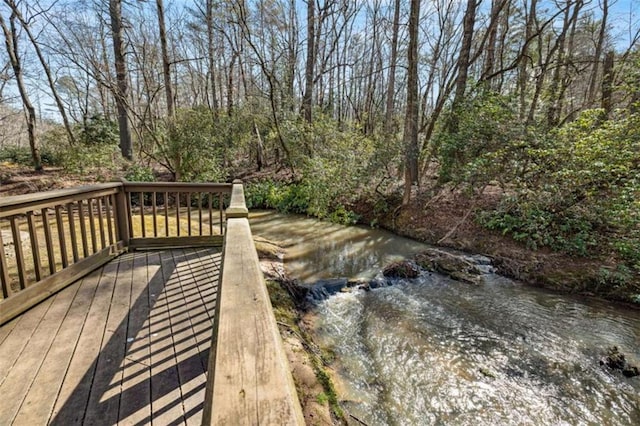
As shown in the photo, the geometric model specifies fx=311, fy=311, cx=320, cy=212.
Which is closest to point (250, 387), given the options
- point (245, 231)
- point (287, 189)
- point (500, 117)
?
point (245, 231)

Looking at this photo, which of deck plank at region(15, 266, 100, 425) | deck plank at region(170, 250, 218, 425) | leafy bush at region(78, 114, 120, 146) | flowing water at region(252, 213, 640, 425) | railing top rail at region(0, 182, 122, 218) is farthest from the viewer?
leafy bush at region(78, 114, 120, 146)

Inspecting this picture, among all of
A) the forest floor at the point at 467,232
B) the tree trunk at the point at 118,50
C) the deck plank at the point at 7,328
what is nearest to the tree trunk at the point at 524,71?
the forest floor at the point at 467,232

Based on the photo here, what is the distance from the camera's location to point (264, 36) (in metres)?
15.5

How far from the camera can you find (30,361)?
2.03 metres

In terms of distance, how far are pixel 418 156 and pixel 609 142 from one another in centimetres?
431

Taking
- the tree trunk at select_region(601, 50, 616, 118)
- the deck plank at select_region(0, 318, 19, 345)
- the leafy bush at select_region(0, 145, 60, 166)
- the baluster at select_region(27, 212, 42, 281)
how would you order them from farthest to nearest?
1. the leafy bush at select_region(0, 145, 60, 166)
2. the tree trunk at select_region(601, 50, 616, 118)
3. the baluster at select_region(27, 212, 42, 281)
4. the deck plank at select_region(0, 318, 19, 345)

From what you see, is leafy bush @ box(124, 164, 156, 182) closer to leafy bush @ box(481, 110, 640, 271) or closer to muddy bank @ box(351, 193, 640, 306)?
muddy bank @ box(351, 193, 640, 306)

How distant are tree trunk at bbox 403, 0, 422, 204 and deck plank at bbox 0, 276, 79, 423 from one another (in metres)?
8.00

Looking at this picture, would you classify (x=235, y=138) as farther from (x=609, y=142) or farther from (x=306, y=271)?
(x=609, y=142)

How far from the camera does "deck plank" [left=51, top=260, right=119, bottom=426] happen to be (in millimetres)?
1652

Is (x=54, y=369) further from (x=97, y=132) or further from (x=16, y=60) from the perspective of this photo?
(x=97, y=132)

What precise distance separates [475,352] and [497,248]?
3843mm

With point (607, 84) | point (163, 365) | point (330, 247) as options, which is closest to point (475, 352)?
point (163, 365)

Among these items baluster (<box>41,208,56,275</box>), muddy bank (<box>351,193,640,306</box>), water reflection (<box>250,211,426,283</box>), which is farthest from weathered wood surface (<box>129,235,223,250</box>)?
muddy bank (<box>351,193,640,306</box>)
